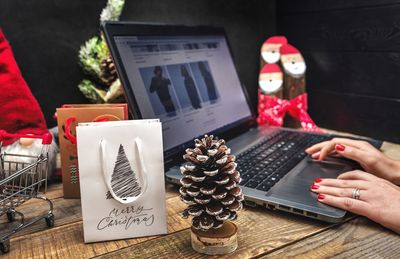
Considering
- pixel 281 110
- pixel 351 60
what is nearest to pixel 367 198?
pixel 281 110

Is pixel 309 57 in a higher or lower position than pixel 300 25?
lower

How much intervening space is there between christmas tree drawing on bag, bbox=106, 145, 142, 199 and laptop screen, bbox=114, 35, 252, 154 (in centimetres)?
25

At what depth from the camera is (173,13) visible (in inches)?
51.9

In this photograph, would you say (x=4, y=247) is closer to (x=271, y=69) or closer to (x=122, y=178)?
(x=122, y=178)

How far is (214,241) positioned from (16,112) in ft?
1.76

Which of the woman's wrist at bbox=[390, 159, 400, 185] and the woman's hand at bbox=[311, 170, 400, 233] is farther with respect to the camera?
the woman's wrist at bbox=[390, 159, 400, 185]

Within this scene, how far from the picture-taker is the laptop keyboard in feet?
2.42

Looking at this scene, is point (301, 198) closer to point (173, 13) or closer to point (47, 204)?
point (47, 204)

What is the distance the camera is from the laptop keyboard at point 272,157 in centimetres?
74

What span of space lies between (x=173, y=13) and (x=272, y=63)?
412 millimetres

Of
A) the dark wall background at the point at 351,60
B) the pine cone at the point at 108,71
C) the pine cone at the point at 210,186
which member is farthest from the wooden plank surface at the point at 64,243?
the dark wall background at the point at 351,60

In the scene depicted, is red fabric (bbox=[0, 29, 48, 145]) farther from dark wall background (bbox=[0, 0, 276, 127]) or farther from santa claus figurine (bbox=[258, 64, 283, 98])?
santa claus figurine (bbox=[258, 64, 283, 98])

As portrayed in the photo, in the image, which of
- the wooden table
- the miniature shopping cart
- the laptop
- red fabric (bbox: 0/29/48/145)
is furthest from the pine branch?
the wooden table

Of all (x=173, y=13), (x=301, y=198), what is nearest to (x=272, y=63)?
(x=173, y=13)
